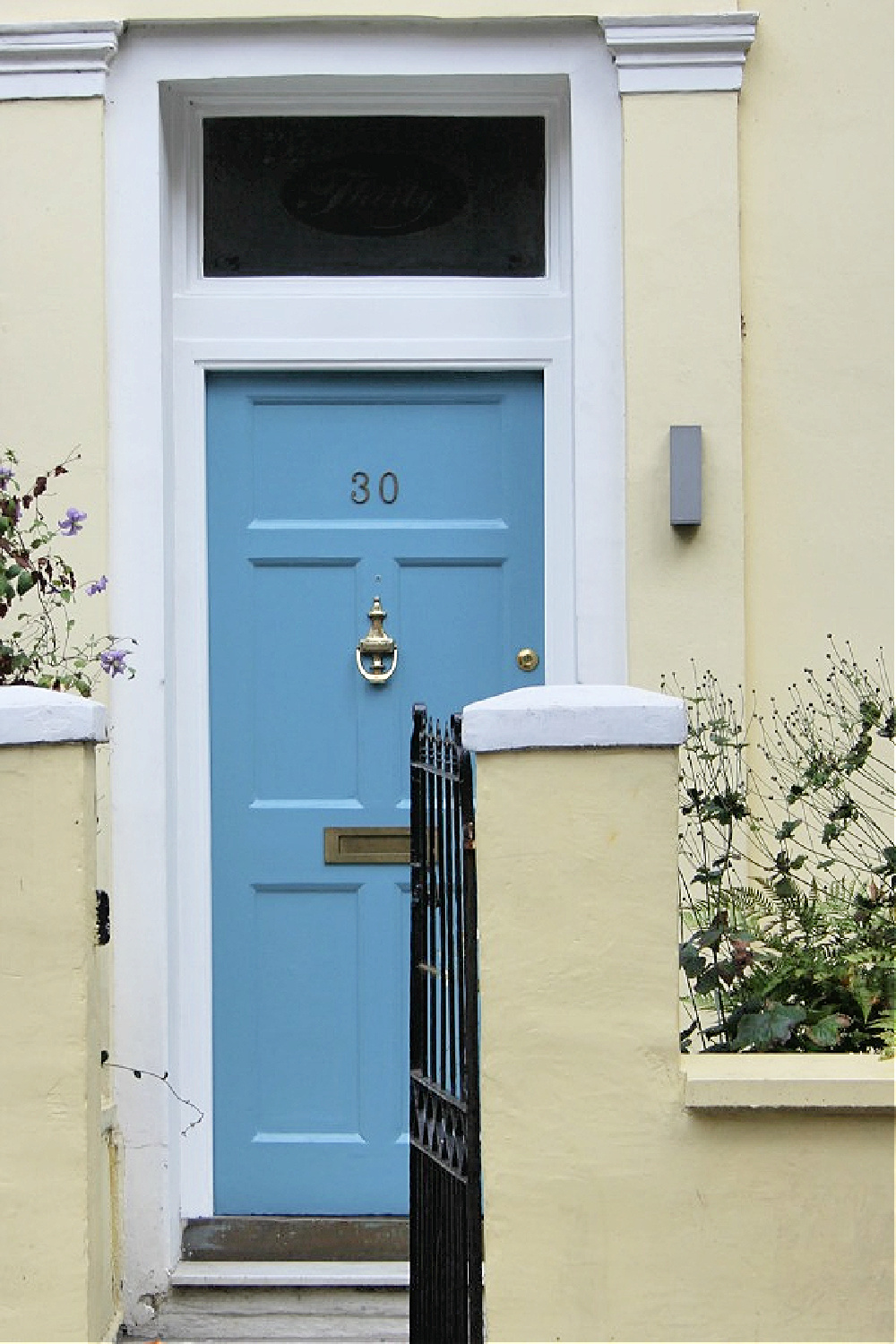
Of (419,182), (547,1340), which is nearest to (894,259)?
(419,182)

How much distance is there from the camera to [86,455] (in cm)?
493

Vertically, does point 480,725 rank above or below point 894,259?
below

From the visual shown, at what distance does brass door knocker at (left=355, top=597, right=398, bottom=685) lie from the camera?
5.14 meters

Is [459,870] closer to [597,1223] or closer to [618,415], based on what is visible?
[597,1223]

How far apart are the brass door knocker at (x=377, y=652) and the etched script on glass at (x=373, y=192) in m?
1.06

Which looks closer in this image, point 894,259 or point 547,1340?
point 547,1340

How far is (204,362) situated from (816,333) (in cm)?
174

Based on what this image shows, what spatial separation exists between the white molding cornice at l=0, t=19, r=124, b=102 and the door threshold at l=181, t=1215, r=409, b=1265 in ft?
10.5

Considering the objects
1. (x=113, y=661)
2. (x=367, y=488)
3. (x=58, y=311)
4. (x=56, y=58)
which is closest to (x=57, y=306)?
(x=58, y=311)

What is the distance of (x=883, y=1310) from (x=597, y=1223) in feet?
1.84

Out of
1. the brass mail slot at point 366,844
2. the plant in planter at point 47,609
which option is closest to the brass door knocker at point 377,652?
the brass mail slot at point 366,844

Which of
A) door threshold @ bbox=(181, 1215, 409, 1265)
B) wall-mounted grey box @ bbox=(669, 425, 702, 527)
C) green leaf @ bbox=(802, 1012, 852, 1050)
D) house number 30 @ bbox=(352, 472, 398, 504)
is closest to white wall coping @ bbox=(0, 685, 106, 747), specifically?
green leaf @ bbox=(802, 1012, 852, 1050)

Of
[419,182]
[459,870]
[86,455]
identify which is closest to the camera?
[459,870]

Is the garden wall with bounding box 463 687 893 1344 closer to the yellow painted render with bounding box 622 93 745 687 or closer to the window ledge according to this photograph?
the window ledge
